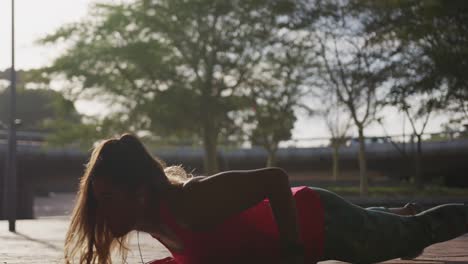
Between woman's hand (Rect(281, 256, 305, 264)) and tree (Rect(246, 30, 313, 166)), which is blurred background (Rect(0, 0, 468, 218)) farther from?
woman's hand (Rect(281, 256, 305, 264))

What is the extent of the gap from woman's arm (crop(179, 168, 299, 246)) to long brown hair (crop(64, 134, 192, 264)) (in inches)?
5.9

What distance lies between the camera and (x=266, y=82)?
95.1 ft

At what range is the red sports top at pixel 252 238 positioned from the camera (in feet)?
11.2

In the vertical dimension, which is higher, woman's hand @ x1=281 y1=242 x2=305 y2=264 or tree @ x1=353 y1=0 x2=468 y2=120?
tree @ x1=353 y1=0 x2=468 y2=120

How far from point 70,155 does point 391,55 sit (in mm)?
31846

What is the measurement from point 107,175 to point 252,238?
770 millimetres

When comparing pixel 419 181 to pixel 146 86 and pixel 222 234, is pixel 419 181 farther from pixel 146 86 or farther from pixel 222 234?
pixel 222 234

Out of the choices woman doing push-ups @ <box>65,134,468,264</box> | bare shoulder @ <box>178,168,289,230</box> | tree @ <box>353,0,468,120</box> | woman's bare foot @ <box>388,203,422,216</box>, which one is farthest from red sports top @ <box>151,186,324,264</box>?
tree @ <box>353,0,468,120</box>

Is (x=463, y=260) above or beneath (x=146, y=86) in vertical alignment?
beneath

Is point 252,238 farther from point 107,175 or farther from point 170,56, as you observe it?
point 170,56

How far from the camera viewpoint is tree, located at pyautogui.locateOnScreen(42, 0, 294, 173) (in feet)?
92.3

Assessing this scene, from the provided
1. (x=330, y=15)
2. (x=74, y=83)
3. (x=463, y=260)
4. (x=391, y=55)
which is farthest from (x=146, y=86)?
(x=463, y=260)

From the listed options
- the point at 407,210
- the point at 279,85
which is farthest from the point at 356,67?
the point at 407,210

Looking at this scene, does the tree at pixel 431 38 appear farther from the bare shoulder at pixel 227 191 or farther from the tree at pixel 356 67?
the bare shoulder at pixel 227 191
